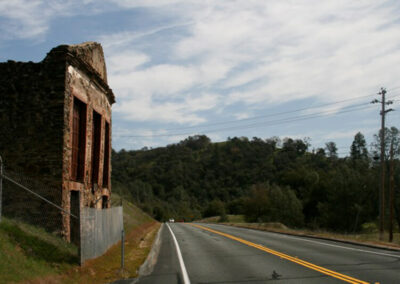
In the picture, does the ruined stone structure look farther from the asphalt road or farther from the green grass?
the asphalt road

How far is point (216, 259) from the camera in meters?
14.5

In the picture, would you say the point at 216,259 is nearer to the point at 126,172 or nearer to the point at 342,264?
the point at 342,264

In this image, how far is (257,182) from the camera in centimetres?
13738

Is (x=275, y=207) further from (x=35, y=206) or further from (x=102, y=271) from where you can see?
(x=102, y=271)

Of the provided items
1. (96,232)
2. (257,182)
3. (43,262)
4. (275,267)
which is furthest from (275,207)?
(43,262)

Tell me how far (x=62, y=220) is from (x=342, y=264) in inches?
356

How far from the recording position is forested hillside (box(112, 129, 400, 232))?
7144cm

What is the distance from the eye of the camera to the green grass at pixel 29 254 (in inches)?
335

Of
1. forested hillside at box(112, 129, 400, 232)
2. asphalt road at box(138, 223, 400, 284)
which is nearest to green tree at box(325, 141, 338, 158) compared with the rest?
forested hillside at box(112, 129, 400, 232)

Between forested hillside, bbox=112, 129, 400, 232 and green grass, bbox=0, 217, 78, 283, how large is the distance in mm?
58802

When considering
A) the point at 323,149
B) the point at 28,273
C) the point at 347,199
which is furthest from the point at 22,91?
the point at 323,149

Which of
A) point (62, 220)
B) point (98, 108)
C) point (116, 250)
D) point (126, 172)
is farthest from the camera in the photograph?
point (126, 172)

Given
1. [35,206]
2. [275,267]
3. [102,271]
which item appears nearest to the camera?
[102,271]

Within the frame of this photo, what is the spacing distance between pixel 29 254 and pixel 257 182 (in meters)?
130
